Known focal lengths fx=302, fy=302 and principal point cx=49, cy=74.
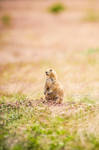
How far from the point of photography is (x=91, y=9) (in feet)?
117

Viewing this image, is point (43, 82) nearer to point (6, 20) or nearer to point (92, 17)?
point (92, 17)

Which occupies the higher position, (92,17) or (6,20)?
(6,20)

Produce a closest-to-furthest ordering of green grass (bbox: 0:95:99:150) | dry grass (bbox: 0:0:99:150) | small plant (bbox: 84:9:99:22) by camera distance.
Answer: green grass (bbox: 0:95:99:150) → dry grass (bbox: 0:0:99:150) → small plant (bbox: 84:9:99:22)

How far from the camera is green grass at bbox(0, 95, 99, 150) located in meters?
4.89

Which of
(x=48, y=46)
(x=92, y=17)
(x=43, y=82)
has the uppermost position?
(x=92, y=17)

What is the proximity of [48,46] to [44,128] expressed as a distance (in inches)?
686

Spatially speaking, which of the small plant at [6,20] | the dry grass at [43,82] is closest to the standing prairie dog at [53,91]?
the dry grass at [43,82]

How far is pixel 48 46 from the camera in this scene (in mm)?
22547

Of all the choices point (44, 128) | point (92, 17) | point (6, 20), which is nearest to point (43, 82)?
point (44, 128)

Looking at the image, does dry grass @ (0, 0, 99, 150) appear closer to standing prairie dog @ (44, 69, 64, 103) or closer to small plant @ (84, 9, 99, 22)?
standing prairie dog @ (44, 69, 64, 103)

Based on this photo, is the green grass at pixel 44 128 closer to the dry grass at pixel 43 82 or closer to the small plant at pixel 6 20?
the dry grass at pixel 43 82

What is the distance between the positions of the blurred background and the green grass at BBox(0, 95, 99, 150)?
6.87 feet

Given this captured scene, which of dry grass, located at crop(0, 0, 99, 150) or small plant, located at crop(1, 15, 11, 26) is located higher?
small plant, located at crop(1, 15, 11, 26)

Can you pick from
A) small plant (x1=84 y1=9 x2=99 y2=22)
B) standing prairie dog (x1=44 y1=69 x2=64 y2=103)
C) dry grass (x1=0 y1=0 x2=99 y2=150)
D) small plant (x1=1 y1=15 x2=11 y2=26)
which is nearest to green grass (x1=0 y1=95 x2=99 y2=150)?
dry grass (x1=0 y1=0 x2=99 y2=150)
